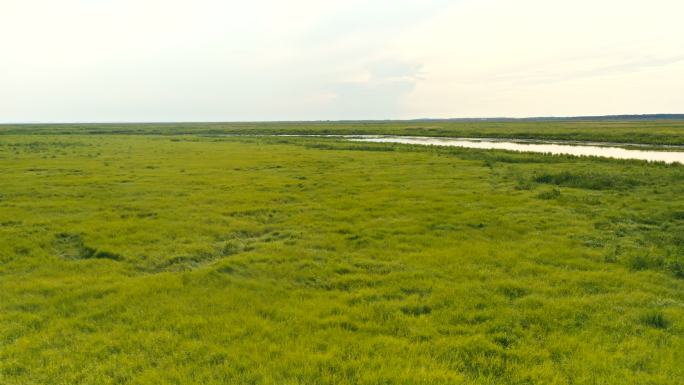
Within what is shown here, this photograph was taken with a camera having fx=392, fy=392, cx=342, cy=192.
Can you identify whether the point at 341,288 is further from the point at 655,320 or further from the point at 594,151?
the point at 594,151

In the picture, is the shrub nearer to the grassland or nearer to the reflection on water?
the grassland

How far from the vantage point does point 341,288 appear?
29.1 ft

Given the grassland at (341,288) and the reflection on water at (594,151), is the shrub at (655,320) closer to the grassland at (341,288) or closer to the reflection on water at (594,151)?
the grassland at (341,288)

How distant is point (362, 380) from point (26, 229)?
1352 cm

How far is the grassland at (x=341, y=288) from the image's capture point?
6062 millimetres


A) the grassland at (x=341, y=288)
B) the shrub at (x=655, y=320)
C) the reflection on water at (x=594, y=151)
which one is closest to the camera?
the grassland at (x=341, y=288)

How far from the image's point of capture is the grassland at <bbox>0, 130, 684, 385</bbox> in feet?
19.9

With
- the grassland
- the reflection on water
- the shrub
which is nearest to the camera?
the grassland

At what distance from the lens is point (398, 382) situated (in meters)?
5.61

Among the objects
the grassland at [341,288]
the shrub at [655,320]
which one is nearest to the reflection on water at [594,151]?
the grassland at [341,288]

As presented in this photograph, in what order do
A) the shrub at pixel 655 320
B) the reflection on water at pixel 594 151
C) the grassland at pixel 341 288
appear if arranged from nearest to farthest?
the grassland at pixel 341 288, the shrub at pixel 655 320, the reflection on water at pixel 594 151

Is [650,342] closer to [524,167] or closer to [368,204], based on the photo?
[368,204]

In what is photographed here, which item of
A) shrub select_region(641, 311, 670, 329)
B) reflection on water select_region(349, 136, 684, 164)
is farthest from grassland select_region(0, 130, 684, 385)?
reflection on water select_region(349, 136, 684, 164)

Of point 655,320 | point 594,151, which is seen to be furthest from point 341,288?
point 594,151
